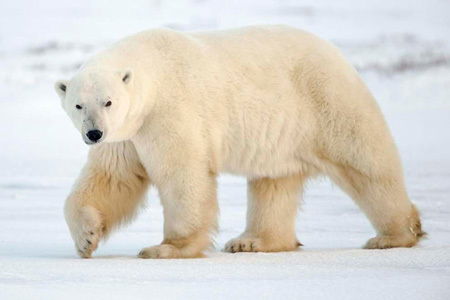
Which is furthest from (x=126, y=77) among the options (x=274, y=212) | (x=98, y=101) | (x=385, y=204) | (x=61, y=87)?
(x=385, y=204)

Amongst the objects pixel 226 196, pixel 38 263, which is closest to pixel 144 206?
pixel 38 263

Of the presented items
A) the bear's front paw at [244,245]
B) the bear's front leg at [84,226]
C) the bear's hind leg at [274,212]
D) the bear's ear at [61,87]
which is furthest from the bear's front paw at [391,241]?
the bear's ear at [61,87]

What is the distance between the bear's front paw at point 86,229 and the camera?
4.68 m

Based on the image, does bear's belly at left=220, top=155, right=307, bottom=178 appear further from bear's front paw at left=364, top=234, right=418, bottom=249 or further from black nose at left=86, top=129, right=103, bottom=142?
black nose at left=86, top=129, right=103, bottom=142

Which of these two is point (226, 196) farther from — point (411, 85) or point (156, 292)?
point (411, 85)

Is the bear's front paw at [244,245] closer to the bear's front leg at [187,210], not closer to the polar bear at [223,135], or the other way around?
the polar bear at [223,135]

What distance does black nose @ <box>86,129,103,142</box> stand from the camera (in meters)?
4.36

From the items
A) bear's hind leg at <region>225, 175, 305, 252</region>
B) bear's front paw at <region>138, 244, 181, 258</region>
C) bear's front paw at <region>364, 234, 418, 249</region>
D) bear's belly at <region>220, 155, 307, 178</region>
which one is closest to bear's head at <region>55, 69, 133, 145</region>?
bear's front paw at <region>138, 244, 181, 258</region>

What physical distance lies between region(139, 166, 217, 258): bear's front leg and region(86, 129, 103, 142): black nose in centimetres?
53

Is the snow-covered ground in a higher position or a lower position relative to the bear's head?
lower

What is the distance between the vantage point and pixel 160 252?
465 centimetres

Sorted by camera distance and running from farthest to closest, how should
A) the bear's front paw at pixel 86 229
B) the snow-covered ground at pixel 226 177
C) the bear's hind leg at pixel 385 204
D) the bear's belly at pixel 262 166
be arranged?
1. the bear's hind leg at pixel 385 204
2. the bear's belly at pixel 262 166
3. the bear's front paw at pixel 86 229
4. the snow-covered ground at pixel 226 177

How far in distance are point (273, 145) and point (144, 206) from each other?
824mm

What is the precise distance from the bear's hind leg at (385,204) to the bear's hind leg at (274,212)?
14.2 inches
